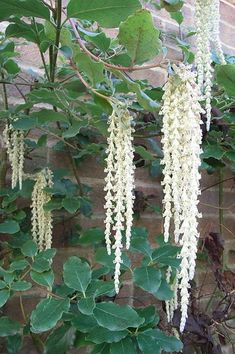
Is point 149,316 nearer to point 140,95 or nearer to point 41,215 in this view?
point 41,215

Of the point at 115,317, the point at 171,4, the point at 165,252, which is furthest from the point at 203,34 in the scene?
the point at 115,317

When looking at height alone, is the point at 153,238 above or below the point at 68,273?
below

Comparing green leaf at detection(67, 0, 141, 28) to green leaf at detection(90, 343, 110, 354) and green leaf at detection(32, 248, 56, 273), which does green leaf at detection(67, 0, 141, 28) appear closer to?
green leaf at detection(32, 248, 56, 273)

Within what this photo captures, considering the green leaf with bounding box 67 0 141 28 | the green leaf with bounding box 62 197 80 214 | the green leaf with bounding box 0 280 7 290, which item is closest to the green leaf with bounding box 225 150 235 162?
the green leaf with bounding box 62 197 80 214

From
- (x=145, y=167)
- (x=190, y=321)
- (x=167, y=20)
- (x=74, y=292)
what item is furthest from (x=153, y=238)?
(x=167, y=20)

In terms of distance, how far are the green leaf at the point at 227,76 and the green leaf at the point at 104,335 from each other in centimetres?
49

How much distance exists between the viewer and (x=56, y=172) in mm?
1171

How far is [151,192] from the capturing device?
153 cm

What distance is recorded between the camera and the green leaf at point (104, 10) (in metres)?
0.74

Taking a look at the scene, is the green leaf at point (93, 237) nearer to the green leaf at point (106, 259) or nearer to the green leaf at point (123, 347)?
the green leaf at point (106, 259)

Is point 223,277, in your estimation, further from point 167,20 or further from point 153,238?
point 167,20

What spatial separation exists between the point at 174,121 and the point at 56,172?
0.58 metres

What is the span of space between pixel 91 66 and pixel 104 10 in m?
0.10

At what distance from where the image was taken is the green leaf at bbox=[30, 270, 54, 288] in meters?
0.87
